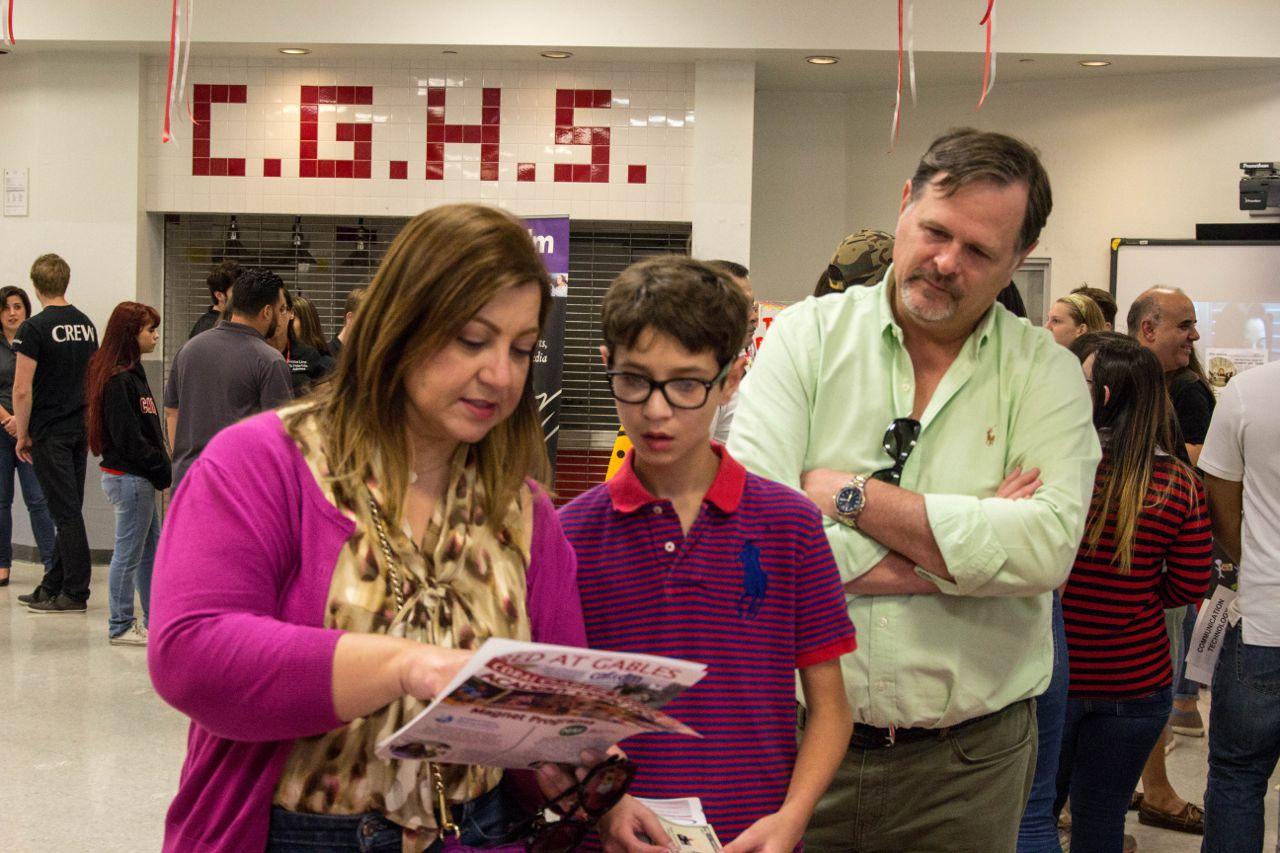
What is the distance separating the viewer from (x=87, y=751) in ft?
15.8

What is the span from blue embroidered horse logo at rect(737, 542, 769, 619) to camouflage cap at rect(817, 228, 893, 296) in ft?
3.92

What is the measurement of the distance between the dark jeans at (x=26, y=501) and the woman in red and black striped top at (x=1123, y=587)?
6.08 metres

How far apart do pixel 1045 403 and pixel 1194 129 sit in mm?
6705

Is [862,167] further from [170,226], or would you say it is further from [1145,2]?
[170,226]

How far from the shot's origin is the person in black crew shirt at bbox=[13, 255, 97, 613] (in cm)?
696

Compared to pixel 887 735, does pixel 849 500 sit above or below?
above

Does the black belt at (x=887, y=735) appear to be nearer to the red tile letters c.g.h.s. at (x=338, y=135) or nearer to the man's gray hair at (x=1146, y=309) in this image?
the man's gray hair at (x=1146, y=309)

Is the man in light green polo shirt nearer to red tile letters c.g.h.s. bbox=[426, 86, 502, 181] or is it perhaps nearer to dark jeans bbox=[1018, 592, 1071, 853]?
dark jeans bbox=[1018, 592, 1071, 853]

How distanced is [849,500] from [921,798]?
0.47 m

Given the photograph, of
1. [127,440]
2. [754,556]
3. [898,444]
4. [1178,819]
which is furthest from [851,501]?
[127,440]

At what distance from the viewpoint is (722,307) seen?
1660mm

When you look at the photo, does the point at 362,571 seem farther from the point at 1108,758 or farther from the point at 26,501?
the point at 26,501

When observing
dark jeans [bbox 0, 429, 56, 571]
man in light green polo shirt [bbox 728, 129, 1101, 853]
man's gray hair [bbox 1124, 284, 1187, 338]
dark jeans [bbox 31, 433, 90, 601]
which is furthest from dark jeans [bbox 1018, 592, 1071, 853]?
dark jeans [bbox 0, 429, 56, 571]

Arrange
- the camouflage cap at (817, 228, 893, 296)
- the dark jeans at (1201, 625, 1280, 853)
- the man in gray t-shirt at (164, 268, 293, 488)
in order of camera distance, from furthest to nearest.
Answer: the man in gray t-shirt at (164, 268, 293, 488), the dark jeans at (1201, 625, 1280, 853), the camouflage cap at (817, 228, 893, 296)
